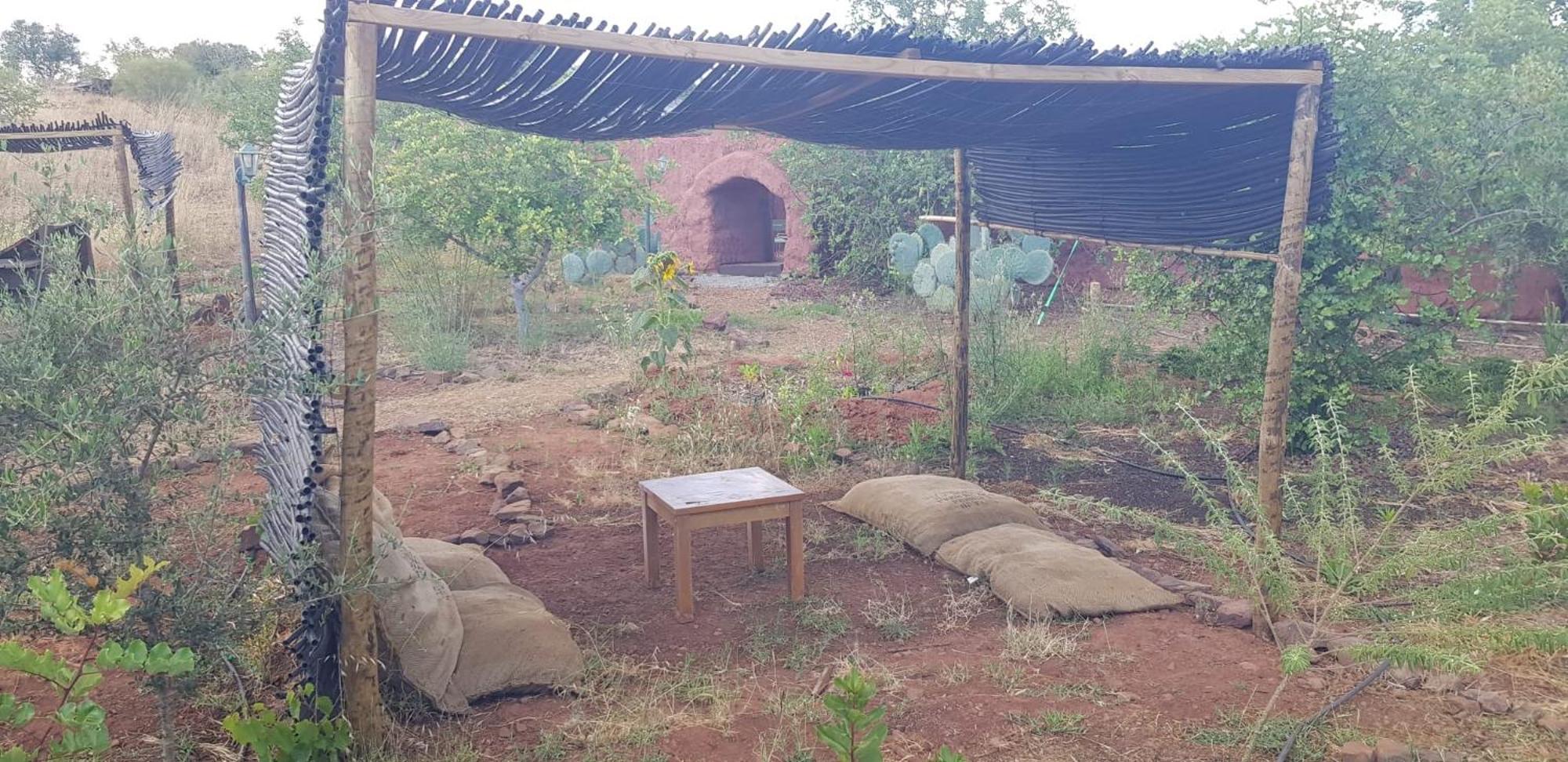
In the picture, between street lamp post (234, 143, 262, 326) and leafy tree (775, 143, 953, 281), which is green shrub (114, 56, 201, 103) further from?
street lamp post (234, 143, 262, 326)

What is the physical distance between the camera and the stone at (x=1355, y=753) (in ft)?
10.2

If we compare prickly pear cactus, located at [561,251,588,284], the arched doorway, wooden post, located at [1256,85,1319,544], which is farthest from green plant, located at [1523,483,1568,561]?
the arched doorway

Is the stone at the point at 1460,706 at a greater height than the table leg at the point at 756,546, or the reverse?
the table leg at the point at 756,546

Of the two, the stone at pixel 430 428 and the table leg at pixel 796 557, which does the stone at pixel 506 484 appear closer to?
the stone at pixel 430 428

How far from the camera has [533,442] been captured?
7188 mm

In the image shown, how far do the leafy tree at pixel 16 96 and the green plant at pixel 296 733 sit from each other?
1567cm

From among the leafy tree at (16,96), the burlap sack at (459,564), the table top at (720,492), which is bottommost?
the burlap sack at (459,564)

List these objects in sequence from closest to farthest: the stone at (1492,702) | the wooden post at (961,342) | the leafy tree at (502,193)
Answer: the stone at (1492,702)
the wooden post at (961,342)
the leafy tree at (502,193)

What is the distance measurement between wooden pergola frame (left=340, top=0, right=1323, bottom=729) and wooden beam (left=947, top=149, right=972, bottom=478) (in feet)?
5.88

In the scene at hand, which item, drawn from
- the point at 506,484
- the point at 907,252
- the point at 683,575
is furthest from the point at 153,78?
the point at 683,575

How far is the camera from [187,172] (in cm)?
1867

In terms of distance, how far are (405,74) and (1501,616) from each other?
13.5 ft

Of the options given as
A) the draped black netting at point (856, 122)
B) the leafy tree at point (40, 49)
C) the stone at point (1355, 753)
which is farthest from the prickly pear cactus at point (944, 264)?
the leafy tree at point (40, 49)

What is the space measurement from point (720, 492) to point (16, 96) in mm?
16878
